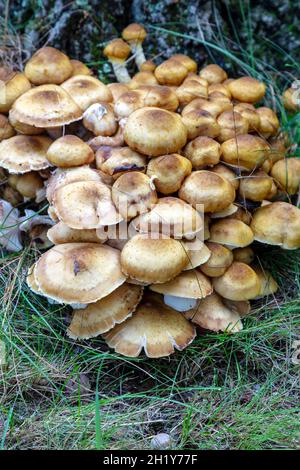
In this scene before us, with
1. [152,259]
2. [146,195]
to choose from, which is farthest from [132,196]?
[152,259]

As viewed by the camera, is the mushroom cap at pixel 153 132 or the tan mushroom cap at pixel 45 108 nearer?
the mushroom cap at pixel 153 132

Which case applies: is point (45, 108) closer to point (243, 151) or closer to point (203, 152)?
point (203, 152)

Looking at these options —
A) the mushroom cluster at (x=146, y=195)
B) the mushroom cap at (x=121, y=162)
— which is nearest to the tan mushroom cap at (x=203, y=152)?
the mushroom cluster at (x=146, y=195)

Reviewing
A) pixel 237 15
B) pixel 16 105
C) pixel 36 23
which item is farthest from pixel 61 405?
pixel 237 15

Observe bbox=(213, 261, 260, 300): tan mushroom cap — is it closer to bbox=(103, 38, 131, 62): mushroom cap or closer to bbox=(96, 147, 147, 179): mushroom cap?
bbox=(96, 147, 147, 179): mushroom cap

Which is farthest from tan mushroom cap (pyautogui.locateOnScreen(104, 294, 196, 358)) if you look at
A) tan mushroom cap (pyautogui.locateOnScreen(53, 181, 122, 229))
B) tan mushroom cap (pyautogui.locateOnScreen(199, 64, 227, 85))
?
tan mushroom cap (pyautogui.locateOnScreen(199, 64, 227, 85))

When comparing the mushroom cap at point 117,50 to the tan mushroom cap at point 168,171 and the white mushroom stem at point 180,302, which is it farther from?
the white mushroom stem at point 180,302
